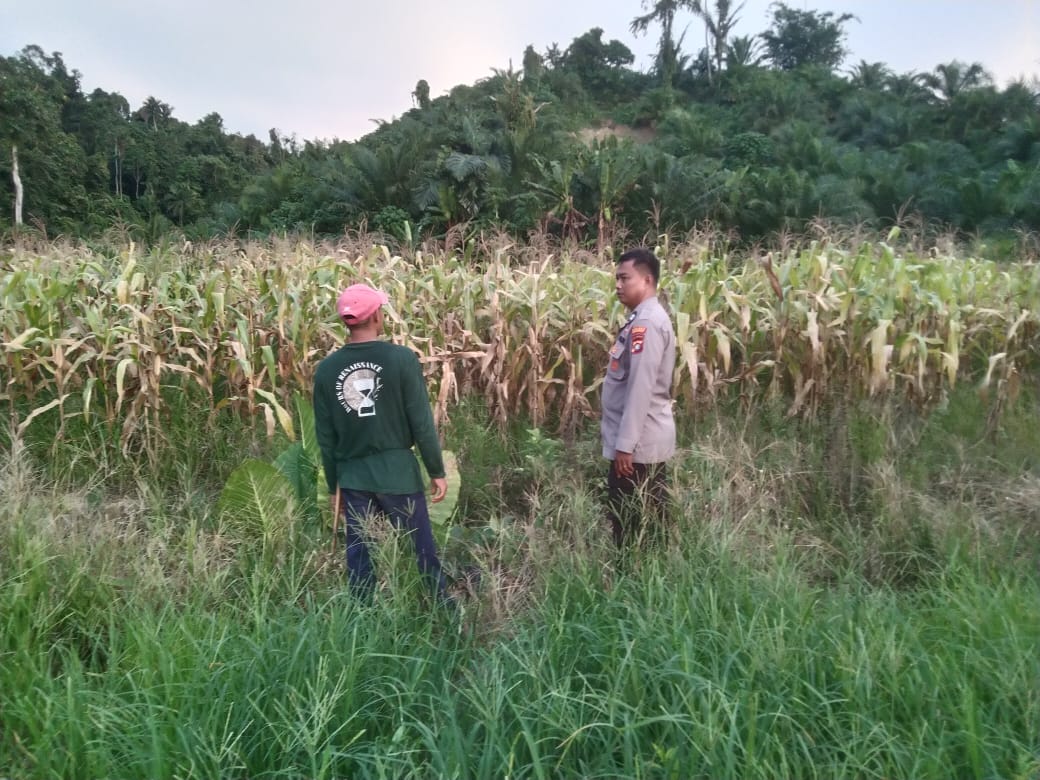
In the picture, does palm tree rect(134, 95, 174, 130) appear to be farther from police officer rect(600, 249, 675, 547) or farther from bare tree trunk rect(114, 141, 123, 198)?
police officer rect(600, 249, 675, 547)

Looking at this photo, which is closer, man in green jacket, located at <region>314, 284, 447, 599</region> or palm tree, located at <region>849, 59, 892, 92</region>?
man in green jacket, located at <region>314, 284, 447, 599</region>

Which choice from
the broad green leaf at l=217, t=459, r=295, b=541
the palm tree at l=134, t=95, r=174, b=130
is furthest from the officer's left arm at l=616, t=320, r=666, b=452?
the palm tree at l=134, t=95, r=174, b=130

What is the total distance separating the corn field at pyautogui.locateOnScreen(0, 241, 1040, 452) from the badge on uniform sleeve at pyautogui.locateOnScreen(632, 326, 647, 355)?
121 cm

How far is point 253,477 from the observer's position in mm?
3971

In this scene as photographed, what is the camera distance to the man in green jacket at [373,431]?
11.0ft

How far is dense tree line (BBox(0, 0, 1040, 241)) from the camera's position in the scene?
61.6 feet

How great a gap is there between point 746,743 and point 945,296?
450 cm

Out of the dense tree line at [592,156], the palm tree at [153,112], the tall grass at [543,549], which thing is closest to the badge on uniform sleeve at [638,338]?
A: the tall grass at [543,549]

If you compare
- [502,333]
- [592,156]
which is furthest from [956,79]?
[502,333]

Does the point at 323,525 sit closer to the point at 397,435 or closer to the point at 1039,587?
the point at 397,435

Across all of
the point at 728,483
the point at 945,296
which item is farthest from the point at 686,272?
the point at 728,483

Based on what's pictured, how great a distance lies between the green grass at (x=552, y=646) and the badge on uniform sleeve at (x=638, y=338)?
0.77 meters

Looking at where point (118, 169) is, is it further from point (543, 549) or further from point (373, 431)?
point (543, 549)

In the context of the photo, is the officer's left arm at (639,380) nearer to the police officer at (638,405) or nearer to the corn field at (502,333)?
the police officer at (638,405)
